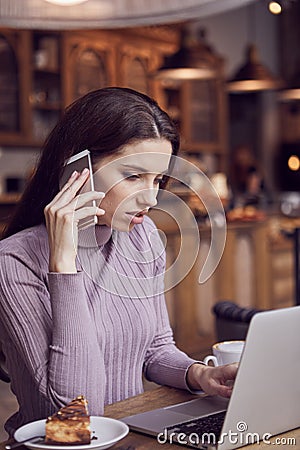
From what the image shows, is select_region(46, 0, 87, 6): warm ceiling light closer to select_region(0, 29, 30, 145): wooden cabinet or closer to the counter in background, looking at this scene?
the counter in background

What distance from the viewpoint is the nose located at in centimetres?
164

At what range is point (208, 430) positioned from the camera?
1.41 m

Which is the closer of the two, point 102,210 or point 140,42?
point 102,210

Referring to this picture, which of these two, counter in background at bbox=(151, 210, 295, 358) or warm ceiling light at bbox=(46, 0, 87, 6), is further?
counter in background at bbox=(151, 210, 295, 358)

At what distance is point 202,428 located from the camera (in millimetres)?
1426

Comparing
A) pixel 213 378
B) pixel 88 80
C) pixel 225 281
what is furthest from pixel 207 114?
pixel 213 378

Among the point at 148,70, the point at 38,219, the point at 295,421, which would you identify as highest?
the point at 148,70

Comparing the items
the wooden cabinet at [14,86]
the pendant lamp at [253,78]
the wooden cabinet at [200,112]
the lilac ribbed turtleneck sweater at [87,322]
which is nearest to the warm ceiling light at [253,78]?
the pendant lamp at [253,78]

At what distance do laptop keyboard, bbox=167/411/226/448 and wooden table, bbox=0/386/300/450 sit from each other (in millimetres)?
44

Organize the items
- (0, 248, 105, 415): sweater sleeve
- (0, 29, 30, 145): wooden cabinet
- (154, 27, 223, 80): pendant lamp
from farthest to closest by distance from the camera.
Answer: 1. (0, 29, 30, 145): wooden cabinet
2. (154, 27, 223, 80): pendant lamp
3. (0, 248, 105, 415): sweater sleeve

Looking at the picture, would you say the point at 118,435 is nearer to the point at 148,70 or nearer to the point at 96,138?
the point at 96,138

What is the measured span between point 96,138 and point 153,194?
184mm

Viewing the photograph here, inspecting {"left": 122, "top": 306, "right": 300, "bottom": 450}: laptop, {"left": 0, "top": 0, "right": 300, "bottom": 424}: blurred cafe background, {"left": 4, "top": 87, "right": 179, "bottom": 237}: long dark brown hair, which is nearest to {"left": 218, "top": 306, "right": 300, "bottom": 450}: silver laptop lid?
{"left": 122, "top": 306, "right": 300, "bottom": 450}: laptop

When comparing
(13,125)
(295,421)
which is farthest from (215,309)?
(13,125)
